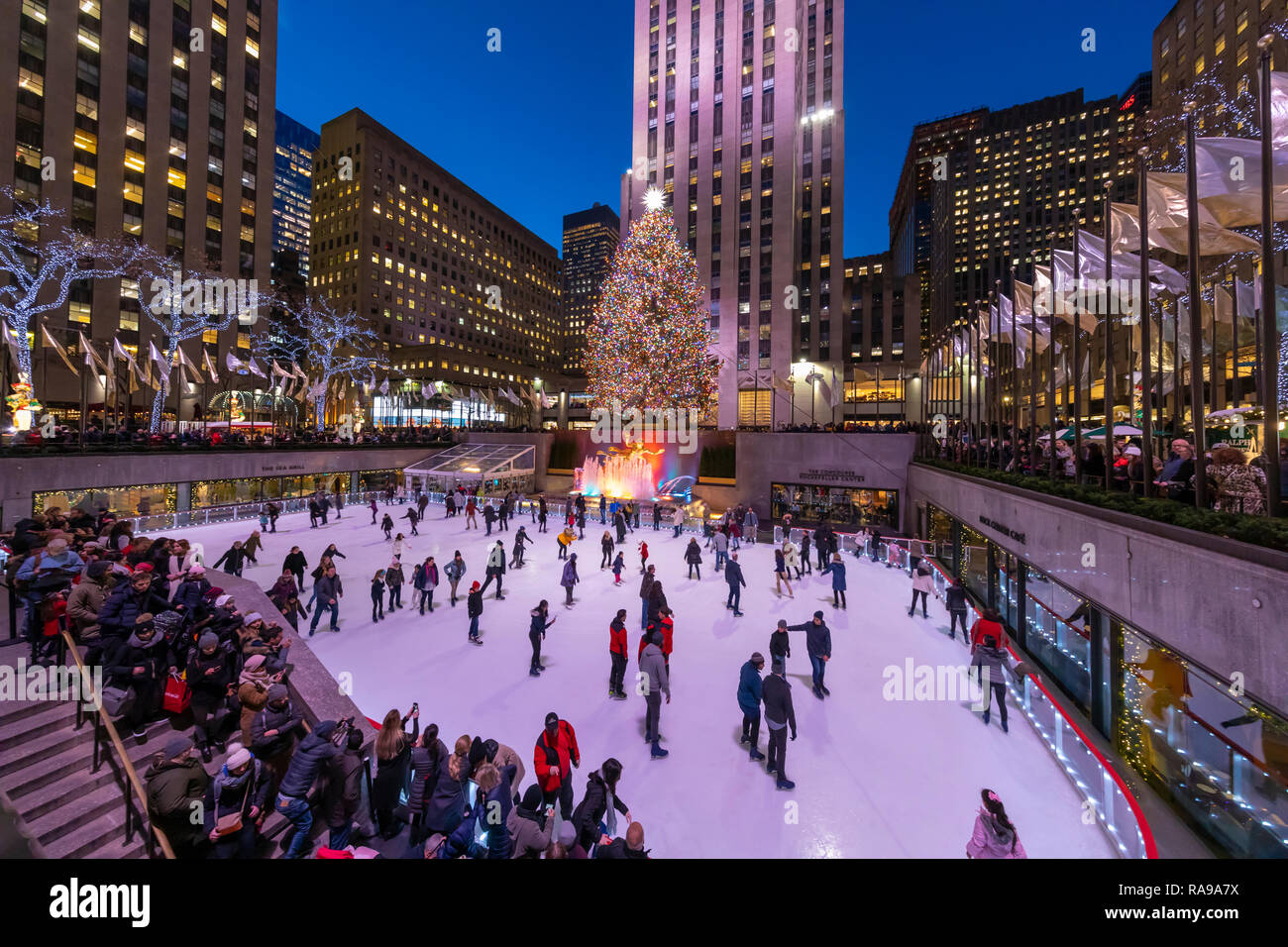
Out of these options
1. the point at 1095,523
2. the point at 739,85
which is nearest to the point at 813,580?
the point at 1095,523

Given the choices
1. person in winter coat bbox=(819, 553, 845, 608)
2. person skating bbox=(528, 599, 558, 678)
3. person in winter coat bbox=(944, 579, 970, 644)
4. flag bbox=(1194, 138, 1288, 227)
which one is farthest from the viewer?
person in winter coat bbox=(819, 553, 845, 608)

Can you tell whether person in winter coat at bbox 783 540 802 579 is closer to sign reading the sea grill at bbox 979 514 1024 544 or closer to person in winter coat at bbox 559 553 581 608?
sign reading the sea grill at bbox 979 514 1024 544

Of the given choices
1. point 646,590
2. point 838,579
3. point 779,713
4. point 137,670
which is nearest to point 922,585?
point 838,579

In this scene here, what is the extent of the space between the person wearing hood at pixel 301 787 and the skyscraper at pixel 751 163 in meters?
41.8

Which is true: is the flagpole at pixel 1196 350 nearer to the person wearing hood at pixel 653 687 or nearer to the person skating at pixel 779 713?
the person skating at pixel 779 713

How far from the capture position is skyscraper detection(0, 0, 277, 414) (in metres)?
37.5

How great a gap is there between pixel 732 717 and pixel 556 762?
11.7 ft

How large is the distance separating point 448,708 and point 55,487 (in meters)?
22.7

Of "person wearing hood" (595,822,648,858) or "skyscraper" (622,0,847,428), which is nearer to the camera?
"person wearing hood" (595,822,648,858)

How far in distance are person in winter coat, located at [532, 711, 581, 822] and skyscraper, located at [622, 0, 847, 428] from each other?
40465 millimetres

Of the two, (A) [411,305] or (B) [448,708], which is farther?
(A) [411,305]

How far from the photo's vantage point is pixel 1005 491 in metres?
11.3

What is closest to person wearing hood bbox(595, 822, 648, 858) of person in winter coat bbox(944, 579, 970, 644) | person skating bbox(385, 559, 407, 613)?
person skating bbox(385, 559, 407, 613)
